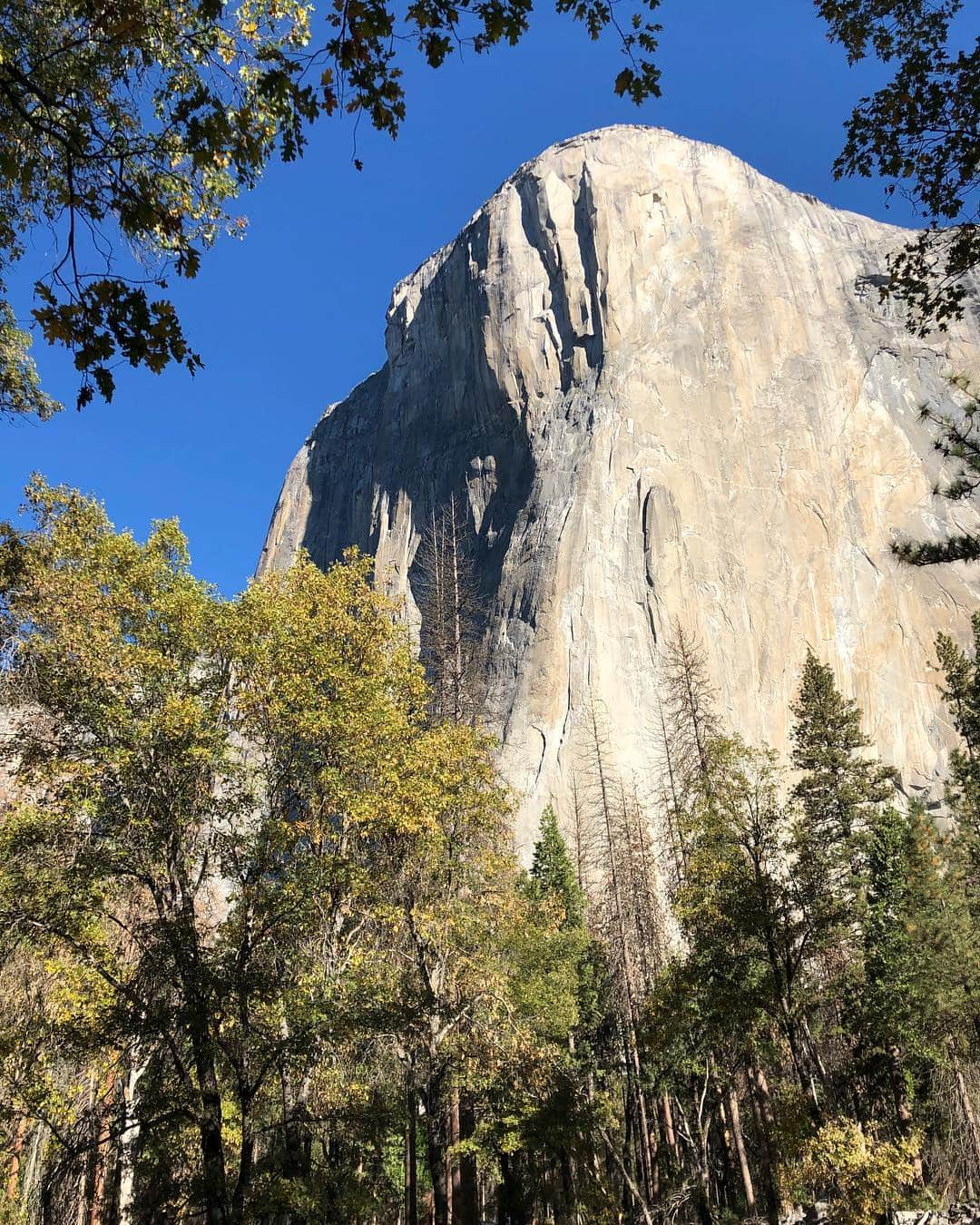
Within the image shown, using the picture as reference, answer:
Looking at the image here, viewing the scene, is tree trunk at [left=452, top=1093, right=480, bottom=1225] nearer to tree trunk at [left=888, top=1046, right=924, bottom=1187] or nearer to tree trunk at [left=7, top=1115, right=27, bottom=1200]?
tree trunk at [left=7, top=1115, right=27, bottom=1200]

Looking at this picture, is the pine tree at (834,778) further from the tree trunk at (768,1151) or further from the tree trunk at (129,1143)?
the tree trunk at (129,1143)

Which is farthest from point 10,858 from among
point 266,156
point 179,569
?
point 266,156

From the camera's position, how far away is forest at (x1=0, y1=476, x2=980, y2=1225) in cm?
957

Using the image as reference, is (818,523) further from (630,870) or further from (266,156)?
(266,156)

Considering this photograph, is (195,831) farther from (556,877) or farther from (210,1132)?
(556,877)

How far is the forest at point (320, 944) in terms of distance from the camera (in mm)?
9570

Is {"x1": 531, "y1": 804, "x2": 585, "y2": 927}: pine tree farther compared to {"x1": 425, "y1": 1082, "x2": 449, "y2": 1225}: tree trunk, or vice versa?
{"x1": 531, "y1": 804, "x2": 585, "y2": 927}: pine tree

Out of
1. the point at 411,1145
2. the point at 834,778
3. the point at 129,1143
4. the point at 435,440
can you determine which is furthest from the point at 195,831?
the point at 435,440

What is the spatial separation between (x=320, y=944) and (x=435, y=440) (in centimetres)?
6644

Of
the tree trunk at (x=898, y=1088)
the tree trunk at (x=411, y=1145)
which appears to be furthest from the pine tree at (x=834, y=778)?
the tree trunk at (x=411, y=1145)

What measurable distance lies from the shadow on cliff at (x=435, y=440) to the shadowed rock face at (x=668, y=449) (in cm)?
32

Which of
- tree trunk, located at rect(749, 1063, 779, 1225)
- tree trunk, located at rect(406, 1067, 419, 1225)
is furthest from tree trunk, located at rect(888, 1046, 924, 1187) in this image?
tree trunk, located at rect(406, 1067, 419, 1225)

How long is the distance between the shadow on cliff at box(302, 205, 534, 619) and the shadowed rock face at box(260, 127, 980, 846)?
12.5 inches

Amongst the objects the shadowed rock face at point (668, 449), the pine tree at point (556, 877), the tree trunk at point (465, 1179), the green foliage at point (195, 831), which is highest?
the shadowed rock face at point (668, 449)
